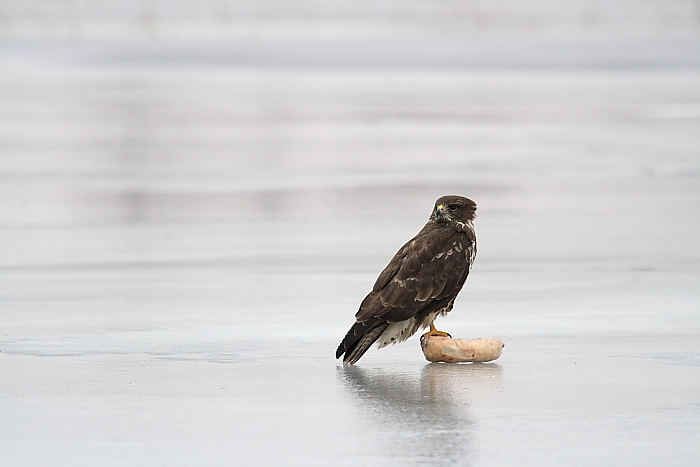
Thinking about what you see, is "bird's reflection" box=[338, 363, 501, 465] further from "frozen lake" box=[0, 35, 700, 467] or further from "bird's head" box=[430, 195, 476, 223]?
"bird's head" box=[430, 195, 476, 223]

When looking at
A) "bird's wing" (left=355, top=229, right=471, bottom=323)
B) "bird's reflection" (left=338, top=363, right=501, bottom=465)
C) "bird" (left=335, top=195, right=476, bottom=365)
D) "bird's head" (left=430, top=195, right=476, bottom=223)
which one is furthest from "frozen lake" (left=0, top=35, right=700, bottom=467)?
"bird's head" (left=430, top=195, right=476, bottom=223)

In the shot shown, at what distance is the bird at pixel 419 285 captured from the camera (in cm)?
603

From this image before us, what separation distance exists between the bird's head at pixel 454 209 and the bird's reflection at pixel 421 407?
0.69 meters

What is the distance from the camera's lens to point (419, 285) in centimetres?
616

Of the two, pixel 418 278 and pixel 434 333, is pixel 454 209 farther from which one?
pixel 434 333

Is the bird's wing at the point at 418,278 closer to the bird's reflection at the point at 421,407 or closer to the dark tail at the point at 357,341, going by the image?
the dark tail at the point at 357,341

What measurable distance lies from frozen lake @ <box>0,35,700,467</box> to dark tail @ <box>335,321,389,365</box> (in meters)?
0.07

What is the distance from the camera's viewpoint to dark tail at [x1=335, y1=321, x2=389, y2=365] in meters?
5.99

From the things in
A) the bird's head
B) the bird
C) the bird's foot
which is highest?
the bird's head

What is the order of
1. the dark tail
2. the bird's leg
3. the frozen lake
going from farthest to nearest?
1. the bird's leg
2. the dark tail
3. the frozen lake

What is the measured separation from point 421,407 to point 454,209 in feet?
4.45

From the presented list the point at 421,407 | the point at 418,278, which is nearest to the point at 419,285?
the point at 418,278

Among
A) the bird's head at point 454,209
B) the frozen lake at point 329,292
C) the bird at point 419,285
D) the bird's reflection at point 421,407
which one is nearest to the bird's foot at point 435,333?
the bird at point 419,285

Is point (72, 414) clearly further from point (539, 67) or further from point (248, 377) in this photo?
point (539, 67)
